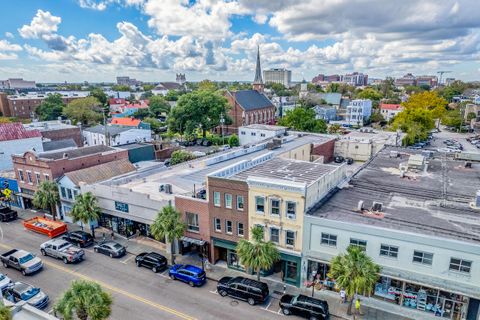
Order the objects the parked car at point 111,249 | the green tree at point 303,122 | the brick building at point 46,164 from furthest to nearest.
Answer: the green tree at point 303,122 → the brick building at point 46,164 → the parked car at point 111,249

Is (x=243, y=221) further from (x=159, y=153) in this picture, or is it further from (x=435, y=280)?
(x=159, y=153)

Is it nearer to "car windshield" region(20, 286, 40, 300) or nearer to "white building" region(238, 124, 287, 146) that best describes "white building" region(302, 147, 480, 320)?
"car windshield" region(20, 286, 40, 300)

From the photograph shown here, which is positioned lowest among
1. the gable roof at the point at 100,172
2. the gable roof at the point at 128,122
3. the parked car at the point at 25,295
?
the parked car at the point at 25,295

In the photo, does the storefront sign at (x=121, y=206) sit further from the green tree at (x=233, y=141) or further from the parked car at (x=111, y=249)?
the green tree at (x=233, y=141)

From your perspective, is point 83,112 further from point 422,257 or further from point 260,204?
point 422,257

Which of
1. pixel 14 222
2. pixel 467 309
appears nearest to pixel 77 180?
pixel 14 222

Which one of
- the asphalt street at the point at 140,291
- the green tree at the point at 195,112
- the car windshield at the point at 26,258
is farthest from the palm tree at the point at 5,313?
the green tree at the point at 195,112

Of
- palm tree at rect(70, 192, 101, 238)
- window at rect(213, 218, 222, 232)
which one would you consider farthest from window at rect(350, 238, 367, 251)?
palm tree at rect(70, 192, 101, 238)
